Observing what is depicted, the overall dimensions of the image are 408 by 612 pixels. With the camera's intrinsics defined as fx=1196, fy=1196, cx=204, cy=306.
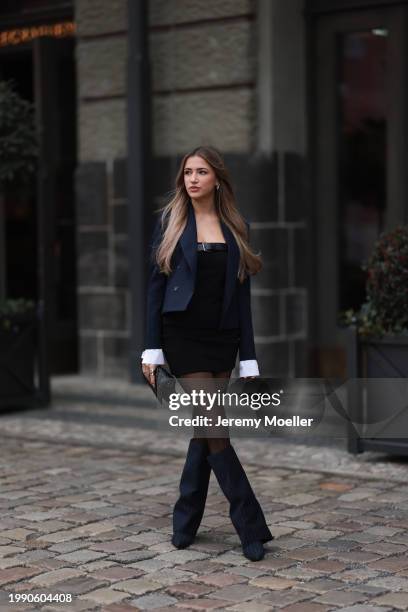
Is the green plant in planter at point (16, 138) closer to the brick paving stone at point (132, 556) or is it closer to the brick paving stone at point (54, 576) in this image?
the brick paving stone at point (132, 556)

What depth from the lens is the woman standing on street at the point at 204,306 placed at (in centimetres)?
524

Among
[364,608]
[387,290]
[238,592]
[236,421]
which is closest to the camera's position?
[364,608]

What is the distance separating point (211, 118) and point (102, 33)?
1.40 meters

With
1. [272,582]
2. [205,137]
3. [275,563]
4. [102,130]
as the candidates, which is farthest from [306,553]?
[102,130]

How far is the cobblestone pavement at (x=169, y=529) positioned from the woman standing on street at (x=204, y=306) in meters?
0.31

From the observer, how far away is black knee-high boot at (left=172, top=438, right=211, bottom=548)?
535 cm

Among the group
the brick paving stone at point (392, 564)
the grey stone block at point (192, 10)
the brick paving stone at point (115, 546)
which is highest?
the grey stone block at point (192, 10)

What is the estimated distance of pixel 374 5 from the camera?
31.3 feet

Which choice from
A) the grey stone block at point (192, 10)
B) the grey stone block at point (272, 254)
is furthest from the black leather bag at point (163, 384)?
the grey stone block at point (192, 10)

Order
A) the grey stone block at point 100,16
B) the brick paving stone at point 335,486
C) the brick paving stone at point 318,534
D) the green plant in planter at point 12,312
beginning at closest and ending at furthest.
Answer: the brick paving stone at point 318,534, the brick paving stone at point 335,486, the green plant in planter at point 12,312, the grey stone block at point 100,16

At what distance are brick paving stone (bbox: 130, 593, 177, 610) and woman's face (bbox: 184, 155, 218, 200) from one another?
1728 millimetres

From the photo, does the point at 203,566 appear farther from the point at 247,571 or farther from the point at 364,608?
the point at 364,608

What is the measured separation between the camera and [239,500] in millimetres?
5258

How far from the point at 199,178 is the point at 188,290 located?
1.64 feet
